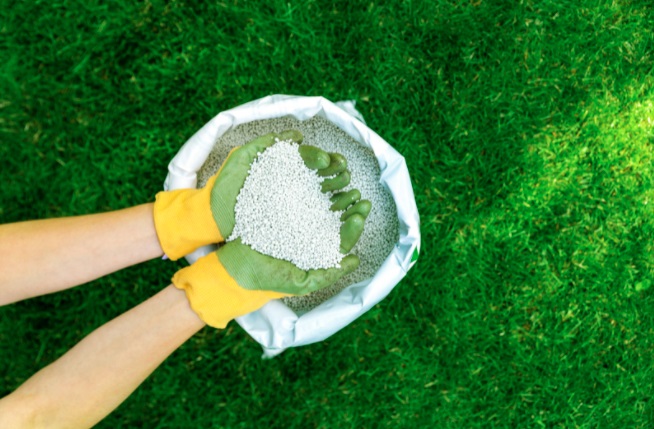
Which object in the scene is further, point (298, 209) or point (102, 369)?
point (298, 209)

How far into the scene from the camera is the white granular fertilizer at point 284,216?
0.96 m

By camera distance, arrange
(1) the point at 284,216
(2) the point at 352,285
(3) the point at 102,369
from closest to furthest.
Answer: (3) the point at 102,369
(1) the point at 284,216
(2) the point at 352,285

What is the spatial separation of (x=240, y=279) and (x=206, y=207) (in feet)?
0.50

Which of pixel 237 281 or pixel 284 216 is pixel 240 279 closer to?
pixel 237 281

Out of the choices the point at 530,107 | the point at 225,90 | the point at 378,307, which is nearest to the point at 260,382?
the point at 378,307

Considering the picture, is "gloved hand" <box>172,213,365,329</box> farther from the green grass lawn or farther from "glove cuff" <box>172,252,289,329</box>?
the green grass lawn

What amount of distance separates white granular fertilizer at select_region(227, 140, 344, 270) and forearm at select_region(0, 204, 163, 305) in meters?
0.18

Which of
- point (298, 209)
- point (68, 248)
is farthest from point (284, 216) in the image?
point (68, 248)

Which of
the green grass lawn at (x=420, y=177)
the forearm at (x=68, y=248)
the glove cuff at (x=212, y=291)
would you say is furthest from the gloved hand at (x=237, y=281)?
the green grass lawn at (x=420, y=177)

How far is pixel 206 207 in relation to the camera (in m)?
0.95

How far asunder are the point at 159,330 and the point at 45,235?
0.26 metres

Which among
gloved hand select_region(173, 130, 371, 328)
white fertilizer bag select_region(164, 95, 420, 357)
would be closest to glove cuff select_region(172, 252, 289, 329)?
gloved hand select_region(173, 130, 371, 328)

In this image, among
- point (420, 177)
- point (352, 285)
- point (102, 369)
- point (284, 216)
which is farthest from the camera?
point (420, 177)

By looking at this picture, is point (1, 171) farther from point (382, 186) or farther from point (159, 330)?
point (382, 186)
